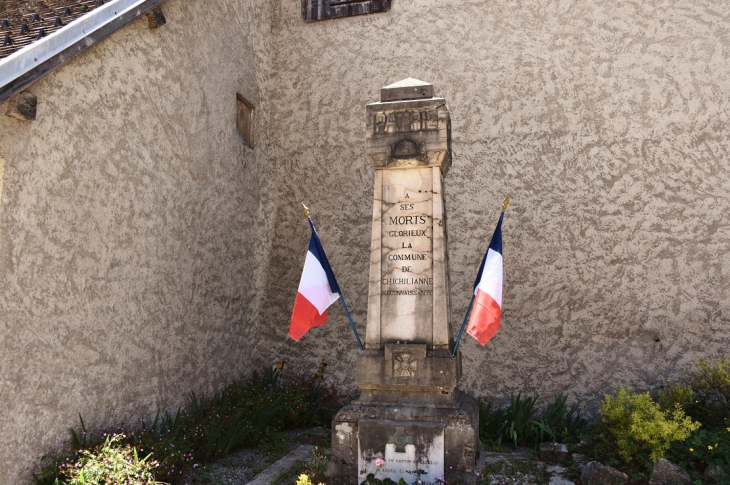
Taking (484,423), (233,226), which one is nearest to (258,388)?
(233,226)

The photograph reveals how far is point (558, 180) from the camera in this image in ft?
22.5

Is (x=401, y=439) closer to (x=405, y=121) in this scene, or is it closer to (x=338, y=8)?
(x=405, y=121)

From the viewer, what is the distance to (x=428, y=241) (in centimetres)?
465

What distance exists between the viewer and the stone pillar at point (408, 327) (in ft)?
14.3

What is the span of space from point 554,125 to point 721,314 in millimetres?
2684

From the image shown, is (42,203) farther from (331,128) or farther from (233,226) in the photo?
(331,128)

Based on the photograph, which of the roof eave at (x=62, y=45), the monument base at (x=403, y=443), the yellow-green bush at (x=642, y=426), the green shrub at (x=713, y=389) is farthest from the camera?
the green shrub at (x=713, y=389)

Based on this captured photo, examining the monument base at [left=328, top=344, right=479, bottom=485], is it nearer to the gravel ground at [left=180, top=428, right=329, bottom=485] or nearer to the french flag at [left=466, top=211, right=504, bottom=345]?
the french flag at [left=466, top=211, right=504, bottom=345]

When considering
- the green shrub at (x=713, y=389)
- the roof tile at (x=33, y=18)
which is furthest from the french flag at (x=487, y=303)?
the roof tile at (x=33, y=18)

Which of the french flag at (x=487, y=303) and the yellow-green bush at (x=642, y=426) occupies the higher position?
the french flag at (x=487, y=303)

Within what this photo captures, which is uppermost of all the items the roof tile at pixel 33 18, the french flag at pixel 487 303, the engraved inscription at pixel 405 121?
the roof tile at pixel 33 18

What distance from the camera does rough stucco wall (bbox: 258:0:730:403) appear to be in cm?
645

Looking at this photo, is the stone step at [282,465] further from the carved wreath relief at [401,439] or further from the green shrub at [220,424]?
the carved wreath relief at [401,439]

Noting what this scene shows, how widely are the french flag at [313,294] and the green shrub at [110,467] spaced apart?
4.73 feet
